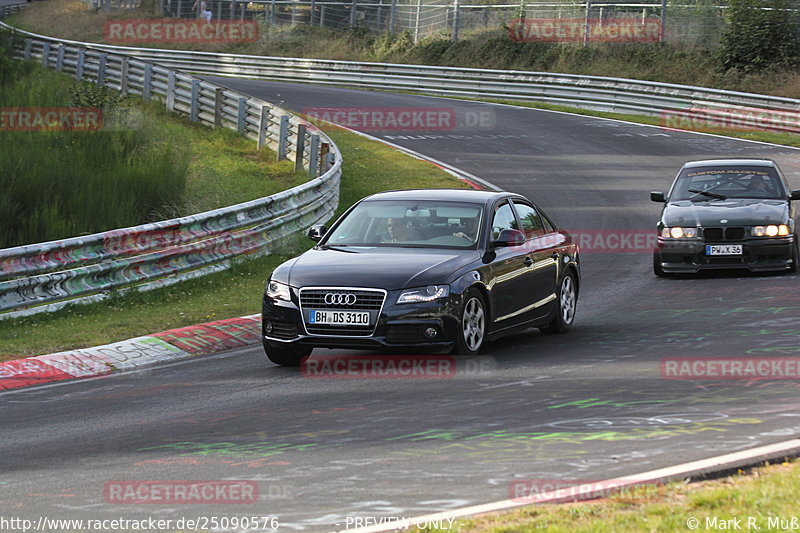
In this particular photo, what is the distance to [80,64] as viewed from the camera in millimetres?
36406

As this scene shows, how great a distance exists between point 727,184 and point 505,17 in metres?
35.2

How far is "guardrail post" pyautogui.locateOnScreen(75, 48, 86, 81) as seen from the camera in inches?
1425

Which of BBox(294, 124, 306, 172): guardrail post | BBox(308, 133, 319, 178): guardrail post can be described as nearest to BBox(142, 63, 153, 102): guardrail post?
BBox(294, 124, 306, 172): guardrail post

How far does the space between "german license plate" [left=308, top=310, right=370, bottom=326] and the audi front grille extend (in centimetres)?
3

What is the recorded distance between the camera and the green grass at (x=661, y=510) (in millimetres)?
5207

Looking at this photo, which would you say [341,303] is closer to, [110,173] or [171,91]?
[110,173]

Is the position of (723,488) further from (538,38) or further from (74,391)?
(538,38)

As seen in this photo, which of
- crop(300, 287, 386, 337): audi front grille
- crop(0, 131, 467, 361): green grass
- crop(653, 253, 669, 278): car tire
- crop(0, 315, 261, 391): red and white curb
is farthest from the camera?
crop(653, 253, 669, 278): car tire

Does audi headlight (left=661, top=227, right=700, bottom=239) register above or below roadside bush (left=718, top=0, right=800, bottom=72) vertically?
below

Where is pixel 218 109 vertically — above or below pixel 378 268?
below

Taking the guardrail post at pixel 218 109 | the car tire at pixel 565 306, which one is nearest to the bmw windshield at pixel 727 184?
the car tire at pixel 565 306

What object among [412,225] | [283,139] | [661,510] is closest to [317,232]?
[412,225]

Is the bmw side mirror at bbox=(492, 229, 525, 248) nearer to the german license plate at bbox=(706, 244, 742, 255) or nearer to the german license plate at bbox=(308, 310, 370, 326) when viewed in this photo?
the german license plate at bbox=(308, 310, 370, 326)

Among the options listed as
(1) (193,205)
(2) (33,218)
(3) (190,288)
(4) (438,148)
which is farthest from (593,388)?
(4) (438,148)
